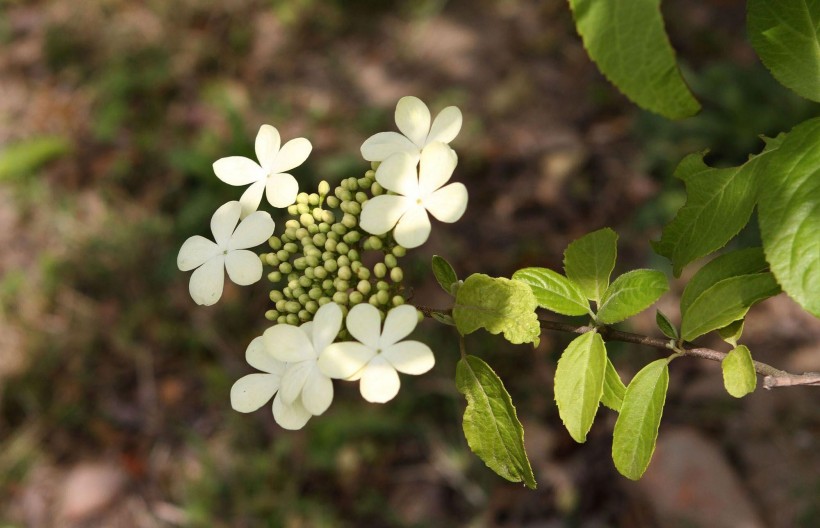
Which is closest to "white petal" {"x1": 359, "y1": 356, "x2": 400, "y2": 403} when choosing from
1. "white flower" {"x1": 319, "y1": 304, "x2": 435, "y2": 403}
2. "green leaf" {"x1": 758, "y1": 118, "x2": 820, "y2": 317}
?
"white flower" {"x1": 319, "y1": 304, "x2": 435, "y2": 403}

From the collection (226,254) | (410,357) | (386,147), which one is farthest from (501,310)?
(226,254)

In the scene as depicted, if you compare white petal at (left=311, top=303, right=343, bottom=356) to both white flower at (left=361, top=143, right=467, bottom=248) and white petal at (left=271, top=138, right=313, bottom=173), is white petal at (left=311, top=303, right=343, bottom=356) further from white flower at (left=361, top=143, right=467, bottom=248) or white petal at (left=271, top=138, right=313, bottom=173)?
white petal at (left=271, top=138, right=313, bottom=173)

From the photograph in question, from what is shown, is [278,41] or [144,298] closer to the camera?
[144,298]

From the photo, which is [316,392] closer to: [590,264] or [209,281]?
[209,281]

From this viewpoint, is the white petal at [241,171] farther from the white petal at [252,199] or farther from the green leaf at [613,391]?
the green leaf at [613,391]

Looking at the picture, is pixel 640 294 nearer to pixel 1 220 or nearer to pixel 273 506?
pixel 273 506

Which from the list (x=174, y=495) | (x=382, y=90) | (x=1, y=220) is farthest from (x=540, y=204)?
(x=1, y=220)
